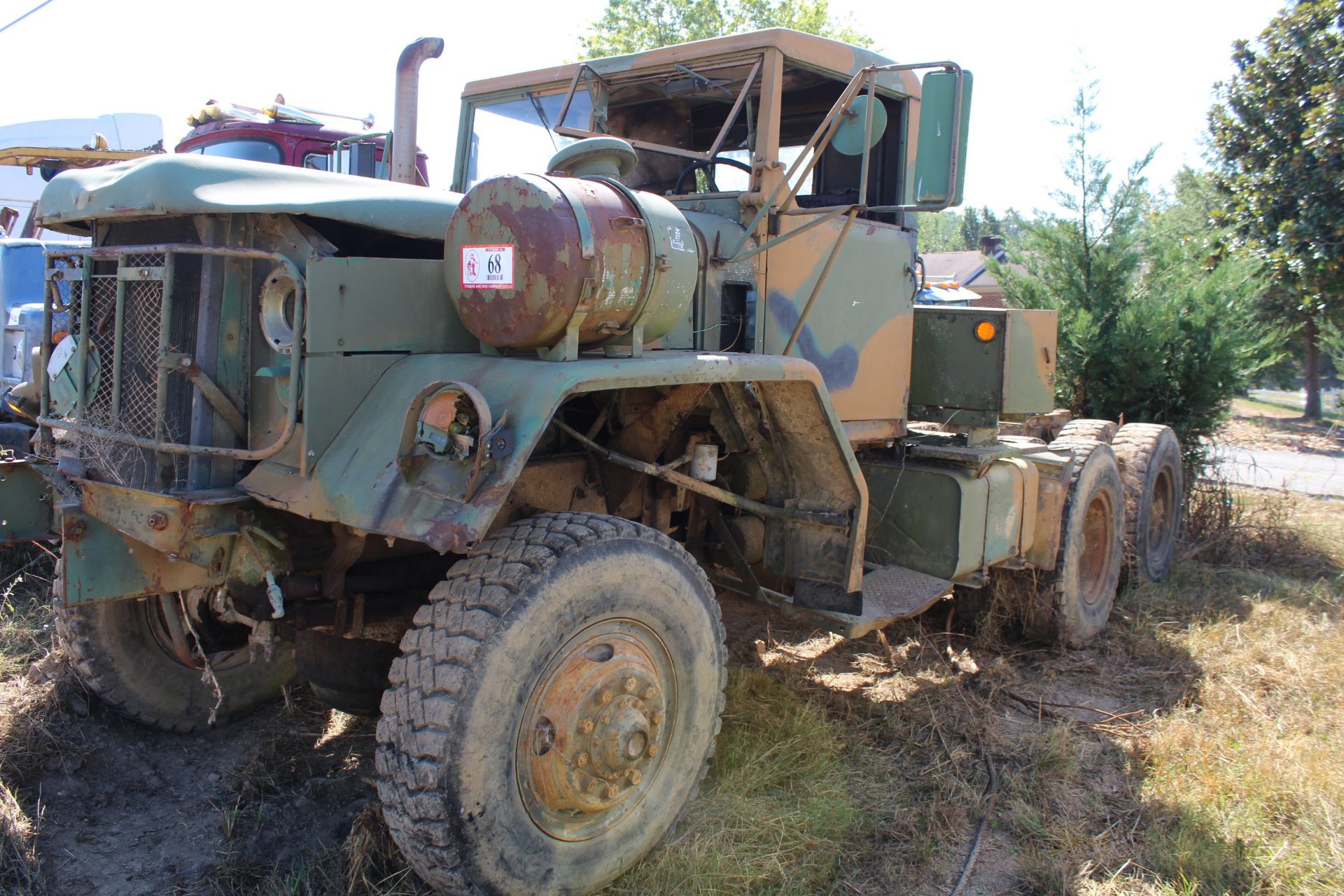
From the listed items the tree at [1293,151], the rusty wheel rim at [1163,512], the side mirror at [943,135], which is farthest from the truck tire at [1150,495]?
the tree at [1293,151]

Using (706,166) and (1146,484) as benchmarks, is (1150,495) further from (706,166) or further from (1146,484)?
(706,166)

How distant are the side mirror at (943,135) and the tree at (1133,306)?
5.00 m

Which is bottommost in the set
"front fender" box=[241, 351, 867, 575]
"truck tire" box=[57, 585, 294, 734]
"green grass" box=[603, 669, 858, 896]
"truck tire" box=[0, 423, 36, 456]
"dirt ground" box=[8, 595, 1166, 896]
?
"dirt ground" box=[8, 595, 1166, 896]

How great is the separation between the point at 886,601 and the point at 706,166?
5.92 feet

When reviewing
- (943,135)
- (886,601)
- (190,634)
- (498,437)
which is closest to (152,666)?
(190,634)

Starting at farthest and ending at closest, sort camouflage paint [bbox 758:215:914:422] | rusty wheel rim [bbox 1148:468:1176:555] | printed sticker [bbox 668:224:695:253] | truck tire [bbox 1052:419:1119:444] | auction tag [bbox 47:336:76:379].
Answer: rusty wheel rim [bbox 1148:468:1176:555] < truck tire [bbox 1052:419:1119:444] < camouflage paint [bbox 758:215:914:422] < auction tag [bbox 47:336:76:379] < printed sticker [bbox 668:224:695:253]

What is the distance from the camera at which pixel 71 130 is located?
1163 cm

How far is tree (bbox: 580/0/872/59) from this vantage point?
1856cm

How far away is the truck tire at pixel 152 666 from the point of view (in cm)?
338

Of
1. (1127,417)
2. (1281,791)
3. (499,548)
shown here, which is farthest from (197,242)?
(1127,417)

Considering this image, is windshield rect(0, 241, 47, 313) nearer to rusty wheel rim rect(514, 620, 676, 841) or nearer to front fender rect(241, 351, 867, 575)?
front fender rect(241, 351, 867, 575)

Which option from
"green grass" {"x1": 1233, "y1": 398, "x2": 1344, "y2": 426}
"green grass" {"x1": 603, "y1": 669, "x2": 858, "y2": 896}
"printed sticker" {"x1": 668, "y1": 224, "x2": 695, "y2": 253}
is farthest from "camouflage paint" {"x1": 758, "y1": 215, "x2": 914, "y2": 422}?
"green grass" {"x1": 1233, "y1": 398, "x2": 1344, "y2": 426}

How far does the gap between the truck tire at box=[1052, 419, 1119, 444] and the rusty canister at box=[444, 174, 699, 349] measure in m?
3.53

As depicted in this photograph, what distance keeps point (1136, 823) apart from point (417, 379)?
8.70ft
